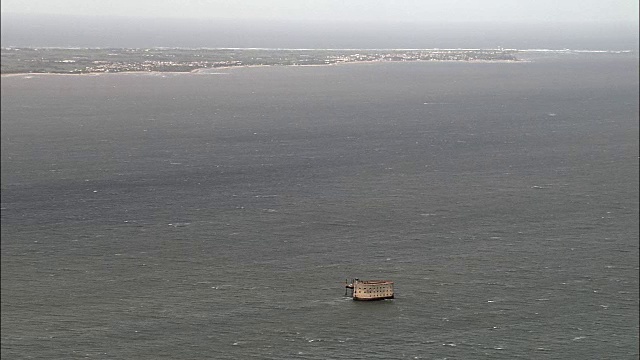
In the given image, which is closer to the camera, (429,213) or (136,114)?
(429,213)

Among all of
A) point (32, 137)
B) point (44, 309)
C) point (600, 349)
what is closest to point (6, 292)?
point (44, 309)

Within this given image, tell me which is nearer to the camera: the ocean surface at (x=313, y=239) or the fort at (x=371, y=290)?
the ocean surface at (x=313, y=239)

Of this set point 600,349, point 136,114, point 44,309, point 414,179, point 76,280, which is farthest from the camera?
point 136,114

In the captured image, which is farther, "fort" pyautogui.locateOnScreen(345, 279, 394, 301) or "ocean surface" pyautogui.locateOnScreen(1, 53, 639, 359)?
"fort" pyautogui.locateOnScreen(345, 279, 394, 301)

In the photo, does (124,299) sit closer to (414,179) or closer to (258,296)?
(258,296)
